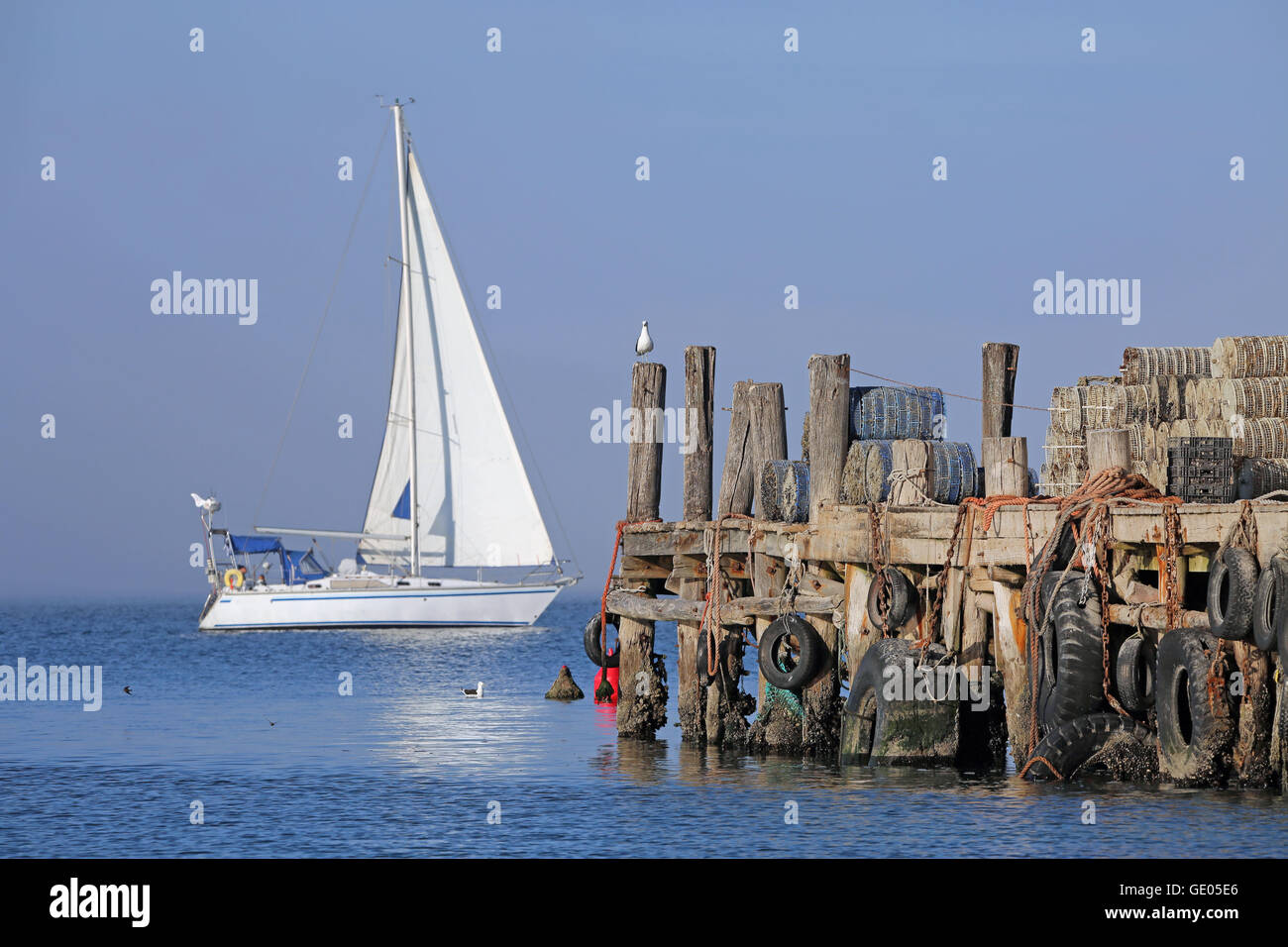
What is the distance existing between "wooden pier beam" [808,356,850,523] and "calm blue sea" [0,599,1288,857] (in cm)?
336

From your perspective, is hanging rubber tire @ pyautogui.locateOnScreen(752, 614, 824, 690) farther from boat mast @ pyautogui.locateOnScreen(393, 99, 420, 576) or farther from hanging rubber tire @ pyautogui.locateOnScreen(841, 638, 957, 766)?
boat mast @ pyautogui.locateOnScreen(393, 99, 420, 576)

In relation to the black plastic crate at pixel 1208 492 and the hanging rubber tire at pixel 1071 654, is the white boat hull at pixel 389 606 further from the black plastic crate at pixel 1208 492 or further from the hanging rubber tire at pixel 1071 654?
the black plastic crate at pixel 1208 492

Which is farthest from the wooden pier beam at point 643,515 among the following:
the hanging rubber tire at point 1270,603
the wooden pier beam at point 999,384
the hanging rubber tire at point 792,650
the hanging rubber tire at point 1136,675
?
the hanging rubber tire at point 1270,603

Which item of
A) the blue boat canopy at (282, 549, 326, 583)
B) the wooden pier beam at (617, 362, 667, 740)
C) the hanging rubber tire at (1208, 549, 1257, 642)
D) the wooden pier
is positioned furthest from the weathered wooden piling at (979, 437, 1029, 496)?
the blue boat canopy at (282, 549, 326, 583)

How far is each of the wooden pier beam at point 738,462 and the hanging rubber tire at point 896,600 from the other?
4049 millimetres

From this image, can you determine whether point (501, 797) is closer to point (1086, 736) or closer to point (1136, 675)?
point (1086, 736)

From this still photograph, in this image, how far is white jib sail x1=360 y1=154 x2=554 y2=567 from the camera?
230 ft

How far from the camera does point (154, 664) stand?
207ft

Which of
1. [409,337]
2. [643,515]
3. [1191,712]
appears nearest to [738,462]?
[643,515]

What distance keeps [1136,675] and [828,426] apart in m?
5.34

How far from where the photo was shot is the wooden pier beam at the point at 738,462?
2283 centimetres

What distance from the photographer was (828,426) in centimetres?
2059
